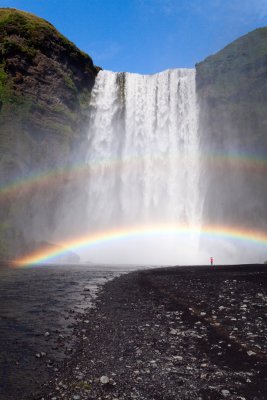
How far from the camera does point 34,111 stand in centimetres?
5238

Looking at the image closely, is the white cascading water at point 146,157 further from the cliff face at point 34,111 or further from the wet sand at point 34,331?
the wet sand at point 34,331

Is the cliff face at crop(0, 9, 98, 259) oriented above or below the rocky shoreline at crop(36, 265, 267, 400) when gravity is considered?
above

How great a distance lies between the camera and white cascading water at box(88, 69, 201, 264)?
5853 centimetres

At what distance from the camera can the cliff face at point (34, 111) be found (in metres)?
48.4

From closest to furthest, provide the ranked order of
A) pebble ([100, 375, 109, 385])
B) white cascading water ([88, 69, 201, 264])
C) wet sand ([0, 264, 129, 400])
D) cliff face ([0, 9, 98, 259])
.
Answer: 1. pebble ([100, 375, 109, 385])
2. wet sand ([0, 264, 129, 400])
3. cliff face ([0, 9, 98, 259])
4. white cascading water ([88, 69, 201, 264])

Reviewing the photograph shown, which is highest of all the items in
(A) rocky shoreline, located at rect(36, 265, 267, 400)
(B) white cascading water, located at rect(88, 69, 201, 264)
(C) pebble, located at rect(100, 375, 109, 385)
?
(B) white cascading water, located at rect(88, 69, 201, 264)

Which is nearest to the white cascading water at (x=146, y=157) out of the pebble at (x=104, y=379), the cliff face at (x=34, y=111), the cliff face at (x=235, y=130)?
the cliff face at (x=235, y=130)

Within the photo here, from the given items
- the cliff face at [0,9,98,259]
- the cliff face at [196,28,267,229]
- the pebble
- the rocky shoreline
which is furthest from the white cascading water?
the pebble

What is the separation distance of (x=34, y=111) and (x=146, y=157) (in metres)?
21.0

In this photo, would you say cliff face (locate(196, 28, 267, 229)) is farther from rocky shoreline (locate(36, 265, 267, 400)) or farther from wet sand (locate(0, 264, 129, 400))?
rocky shoreline (locate(36, 265, 267, 400))

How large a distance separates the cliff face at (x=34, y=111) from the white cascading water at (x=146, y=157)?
226 inches

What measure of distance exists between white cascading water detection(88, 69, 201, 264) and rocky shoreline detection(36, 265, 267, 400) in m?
44.5

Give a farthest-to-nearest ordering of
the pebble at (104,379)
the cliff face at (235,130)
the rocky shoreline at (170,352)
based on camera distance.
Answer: the cliff face at (235,130) < the pebble at (104,379) < the rocky shoreline at (170,352)

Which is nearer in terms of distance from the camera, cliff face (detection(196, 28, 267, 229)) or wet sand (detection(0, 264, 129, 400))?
wet sand (detection(0, 264, 129, 400))
